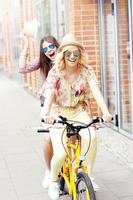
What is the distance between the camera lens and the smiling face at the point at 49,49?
205 inches

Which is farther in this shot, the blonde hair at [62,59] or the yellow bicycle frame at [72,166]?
the blonde hair at [62,59]

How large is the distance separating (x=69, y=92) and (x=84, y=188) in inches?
36.1

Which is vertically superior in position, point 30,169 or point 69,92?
point 69,92

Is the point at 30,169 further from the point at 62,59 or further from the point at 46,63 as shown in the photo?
the point at 62,59

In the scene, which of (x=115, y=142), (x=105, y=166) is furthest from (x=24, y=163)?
(x=115, y=142)

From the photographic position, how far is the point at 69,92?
4688 millimetres

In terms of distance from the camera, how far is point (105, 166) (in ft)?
20.9

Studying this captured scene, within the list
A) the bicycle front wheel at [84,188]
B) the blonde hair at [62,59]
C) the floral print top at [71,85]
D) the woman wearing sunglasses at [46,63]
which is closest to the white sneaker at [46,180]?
the woman wearing sunglasses at [46,63]

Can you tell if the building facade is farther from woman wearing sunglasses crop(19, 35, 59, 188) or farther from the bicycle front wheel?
the bicycle front wheel

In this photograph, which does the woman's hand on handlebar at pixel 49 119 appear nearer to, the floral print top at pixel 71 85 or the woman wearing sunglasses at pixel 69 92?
the woman wearing sunglasses at pixel 69 92

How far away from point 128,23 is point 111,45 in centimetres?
107

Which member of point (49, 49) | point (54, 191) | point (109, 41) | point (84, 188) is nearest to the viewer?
point (84, 188)

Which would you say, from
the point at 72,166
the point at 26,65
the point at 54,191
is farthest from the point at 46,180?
the point at 26,65

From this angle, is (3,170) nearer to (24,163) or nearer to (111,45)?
(24,163)
